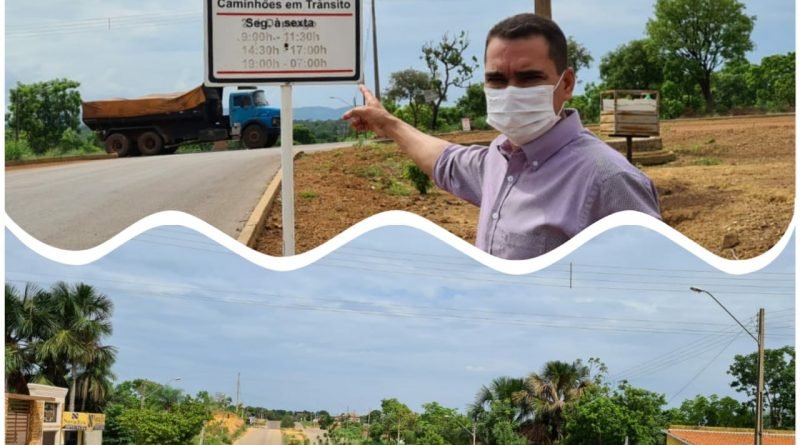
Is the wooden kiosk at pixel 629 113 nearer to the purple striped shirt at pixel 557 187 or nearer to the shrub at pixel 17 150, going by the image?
the purple striped shirt at pixel 557 187

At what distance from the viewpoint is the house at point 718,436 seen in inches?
154

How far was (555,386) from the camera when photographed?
3.83 meters

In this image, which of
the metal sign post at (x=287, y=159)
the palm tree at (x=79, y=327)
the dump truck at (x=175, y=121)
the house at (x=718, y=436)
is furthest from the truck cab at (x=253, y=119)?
the house at (x=718, y=436)

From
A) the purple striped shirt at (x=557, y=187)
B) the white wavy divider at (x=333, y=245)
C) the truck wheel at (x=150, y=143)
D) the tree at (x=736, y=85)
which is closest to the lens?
the purple striped shirt at (x=557, y=187)

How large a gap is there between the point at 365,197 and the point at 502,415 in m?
1.36

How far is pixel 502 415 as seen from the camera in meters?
3.81

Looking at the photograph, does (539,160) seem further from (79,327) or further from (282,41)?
(79,327)

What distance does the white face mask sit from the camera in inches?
A: 130

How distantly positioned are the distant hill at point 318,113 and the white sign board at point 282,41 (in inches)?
6.2

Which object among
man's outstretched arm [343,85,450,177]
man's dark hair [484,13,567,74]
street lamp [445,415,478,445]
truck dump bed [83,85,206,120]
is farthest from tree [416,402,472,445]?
truck dump bed [83,85,206,120]

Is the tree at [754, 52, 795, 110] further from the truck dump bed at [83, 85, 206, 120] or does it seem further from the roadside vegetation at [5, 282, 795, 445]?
the truck dump bed at [83, 85, 206, 120]

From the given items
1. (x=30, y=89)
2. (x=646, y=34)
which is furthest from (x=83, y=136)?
(x=646, y=34)

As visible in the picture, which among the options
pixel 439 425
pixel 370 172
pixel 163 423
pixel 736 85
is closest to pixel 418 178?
pixel 370 172

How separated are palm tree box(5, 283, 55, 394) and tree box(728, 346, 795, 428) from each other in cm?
230
